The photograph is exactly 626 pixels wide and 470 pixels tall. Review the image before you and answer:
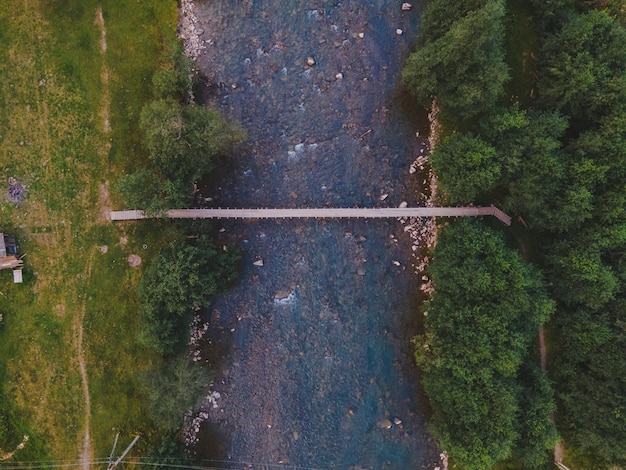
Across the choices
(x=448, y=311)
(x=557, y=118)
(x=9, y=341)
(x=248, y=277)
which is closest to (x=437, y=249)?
(x=448, y=311)

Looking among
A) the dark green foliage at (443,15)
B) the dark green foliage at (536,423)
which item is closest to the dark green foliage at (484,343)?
the dark green foliage at (536,423)

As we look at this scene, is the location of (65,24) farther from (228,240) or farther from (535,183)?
(535,183)

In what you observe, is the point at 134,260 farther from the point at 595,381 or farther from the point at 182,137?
the point at 595,381

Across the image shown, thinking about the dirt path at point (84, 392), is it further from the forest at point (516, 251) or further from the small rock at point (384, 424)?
the forest at point (516, 251)

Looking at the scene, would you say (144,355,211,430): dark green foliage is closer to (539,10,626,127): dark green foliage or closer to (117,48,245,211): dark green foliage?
(117,48,245,211): dark green foliage

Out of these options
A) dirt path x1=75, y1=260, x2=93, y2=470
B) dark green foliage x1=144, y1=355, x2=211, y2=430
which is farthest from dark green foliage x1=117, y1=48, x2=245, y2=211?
dark green foliage x1=144, y1=355, x2=211, y2=430

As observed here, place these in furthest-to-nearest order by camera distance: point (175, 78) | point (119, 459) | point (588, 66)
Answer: point (119, 459), point (175, 78), point (588, 66)

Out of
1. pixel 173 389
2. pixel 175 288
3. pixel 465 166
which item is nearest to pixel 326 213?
pixel 465 166
